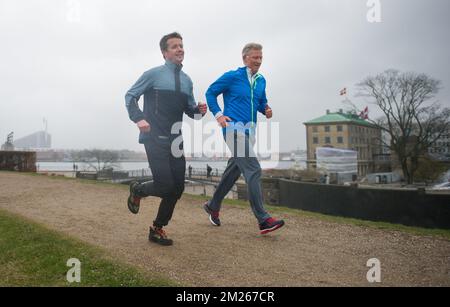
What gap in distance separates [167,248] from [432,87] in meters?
45.9

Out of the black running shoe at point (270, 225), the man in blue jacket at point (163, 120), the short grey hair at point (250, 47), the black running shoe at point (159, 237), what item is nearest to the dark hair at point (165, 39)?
the man in blue jacket at point (163, 120)

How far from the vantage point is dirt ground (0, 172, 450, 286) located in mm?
2801

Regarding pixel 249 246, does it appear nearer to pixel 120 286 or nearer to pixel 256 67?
pixel 120 286

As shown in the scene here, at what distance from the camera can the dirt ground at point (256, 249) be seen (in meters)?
2.80

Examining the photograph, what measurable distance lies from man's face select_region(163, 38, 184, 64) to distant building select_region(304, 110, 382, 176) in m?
71.8

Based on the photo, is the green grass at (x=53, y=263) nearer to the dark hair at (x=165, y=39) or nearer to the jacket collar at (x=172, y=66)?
the jacket collar at (x=172, y=66)

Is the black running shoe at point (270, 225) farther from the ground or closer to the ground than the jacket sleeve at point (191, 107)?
closer to the ground

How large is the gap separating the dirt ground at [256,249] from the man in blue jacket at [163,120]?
1.67 feet

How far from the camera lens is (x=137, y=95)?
11.9 feet

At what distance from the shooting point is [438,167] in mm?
47062

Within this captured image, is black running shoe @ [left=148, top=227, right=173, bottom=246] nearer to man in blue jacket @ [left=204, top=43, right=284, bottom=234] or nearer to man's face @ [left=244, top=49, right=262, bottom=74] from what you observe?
man in blue jacket @ [left=204, top=43, right=284, bottom=234]

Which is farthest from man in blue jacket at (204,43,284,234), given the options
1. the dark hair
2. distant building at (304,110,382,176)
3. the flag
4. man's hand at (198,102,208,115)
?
distant building at (304,110,382,176)

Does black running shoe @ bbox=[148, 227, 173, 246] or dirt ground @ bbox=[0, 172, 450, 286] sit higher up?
black running shoe @ bbox=[148, 227, 173, 246]
